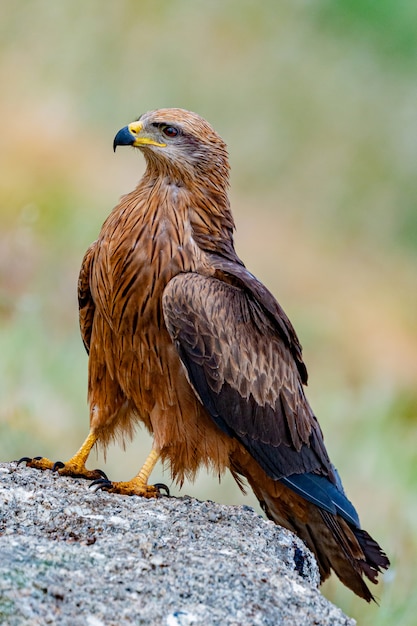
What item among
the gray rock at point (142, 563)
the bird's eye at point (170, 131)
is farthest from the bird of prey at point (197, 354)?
the gray rock at point (142, 563)

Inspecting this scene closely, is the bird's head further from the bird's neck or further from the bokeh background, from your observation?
the bokeh background

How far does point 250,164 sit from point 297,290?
3.67m

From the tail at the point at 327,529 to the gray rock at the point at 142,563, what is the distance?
818 millimetres

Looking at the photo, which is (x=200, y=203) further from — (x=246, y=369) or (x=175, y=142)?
(x=246, y=369)

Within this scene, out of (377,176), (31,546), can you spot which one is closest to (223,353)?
(31,546)

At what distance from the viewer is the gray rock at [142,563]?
4.06 metres

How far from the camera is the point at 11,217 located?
14.2m

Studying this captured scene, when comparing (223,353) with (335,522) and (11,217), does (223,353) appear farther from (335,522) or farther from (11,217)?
(11,217)

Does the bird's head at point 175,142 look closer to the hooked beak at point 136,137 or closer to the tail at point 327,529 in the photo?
the hooked beak at point 136,137

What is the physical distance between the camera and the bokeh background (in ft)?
34.5

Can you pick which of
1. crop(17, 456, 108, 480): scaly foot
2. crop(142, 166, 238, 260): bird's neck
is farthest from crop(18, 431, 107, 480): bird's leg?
crop(142, 166, 238, 260): bird's neck

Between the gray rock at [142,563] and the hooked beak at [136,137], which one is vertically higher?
the hooked beak at [136,137]

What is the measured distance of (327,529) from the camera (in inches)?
245

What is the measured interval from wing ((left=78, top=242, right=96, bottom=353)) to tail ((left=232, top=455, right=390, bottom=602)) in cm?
100
